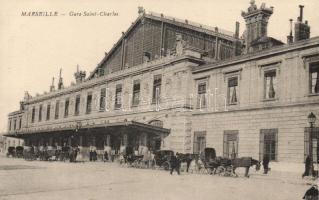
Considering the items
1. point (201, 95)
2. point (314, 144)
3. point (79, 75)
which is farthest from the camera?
point (79, 75)

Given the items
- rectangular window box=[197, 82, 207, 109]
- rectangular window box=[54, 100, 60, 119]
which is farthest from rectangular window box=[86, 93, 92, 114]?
rectangular window box=[197, 82, 207, 109]

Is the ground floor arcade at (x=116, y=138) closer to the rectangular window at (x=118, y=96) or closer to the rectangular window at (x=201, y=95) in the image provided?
the rectangular window at (x=118, y=96)

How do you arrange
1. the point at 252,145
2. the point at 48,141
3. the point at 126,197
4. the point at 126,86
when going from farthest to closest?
the point at 48,141, the point at 126,86, the point at 252,145, the point at 126,197

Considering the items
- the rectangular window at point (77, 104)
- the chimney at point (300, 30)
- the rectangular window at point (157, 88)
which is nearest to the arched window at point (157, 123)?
the rectangular window at point (157, 88)

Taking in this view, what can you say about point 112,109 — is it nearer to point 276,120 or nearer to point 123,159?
point 123,159

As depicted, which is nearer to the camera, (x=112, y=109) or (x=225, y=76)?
(x=225, y=76)

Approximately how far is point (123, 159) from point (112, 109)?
9.06m

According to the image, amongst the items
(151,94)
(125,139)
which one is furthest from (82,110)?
(151,94)

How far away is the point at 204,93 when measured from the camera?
26.4 m

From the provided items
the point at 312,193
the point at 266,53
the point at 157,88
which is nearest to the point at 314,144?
the point at 266,53

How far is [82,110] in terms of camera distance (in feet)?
137

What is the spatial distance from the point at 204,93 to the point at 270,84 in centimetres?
538

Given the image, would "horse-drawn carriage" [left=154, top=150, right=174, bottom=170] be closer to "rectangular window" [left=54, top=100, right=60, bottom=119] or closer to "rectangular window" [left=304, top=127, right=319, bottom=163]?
"rectangular window" [left=304, top=127, right=319, bottom=163]

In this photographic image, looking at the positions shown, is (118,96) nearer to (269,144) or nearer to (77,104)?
(77,104)
